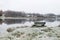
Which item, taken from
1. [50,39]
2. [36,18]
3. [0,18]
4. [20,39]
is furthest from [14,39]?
[0,18]

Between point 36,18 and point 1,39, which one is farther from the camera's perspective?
point 36,18

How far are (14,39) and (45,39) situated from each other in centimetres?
85

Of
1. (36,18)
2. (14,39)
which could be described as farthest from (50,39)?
(36,18)

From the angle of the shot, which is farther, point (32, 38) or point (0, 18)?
point (0, 18)

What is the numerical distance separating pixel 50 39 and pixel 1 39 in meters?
1.38

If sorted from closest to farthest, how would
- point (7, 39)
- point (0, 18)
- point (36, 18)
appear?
1. point (7, 39)
2. point (36, 18)
3. point (0, 18)

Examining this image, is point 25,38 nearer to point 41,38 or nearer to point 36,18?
point 41,38

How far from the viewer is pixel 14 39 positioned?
148 inches

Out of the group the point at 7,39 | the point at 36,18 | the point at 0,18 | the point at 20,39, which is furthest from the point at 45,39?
the point at 0,18

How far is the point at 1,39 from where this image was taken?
3.88m

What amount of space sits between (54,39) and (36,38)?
0.50 meters

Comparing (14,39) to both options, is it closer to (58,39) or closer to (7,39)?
(7,39)

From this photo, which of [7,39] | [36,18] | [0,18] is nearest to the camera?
[7,39]

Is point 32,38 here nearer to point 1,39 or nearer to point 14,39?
point 14,39
